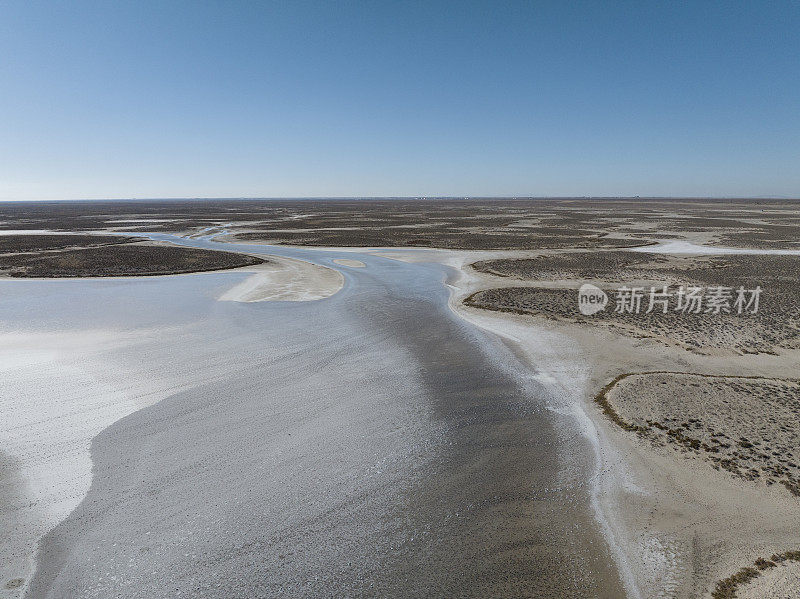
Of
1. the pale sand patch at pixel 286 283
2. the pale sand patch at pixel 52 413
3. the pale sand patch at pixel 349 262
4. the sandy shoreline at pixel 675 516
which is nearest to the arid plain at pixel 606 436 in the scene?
the sandy shoreline at pixel 675 516

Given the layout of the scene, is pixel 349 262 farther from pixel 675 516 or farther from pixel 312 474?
pixel 675 516

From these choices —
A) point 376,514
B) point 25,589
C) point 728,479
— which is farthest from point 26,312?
point 728,479

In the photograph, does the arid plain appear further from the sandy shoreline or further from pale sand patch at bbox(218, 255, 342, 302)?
pale sand patch at bbox(218, 255, 342, 302)

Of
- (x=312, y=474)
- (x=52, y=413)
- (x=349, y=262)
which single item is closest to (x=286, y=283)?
(x=349, y=262)

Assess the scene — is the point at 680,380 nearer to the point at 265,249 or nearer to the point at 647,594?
the point at 647,594

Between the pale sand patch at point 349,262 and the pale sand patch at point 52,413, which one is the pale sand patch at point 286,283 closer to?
the pale sand patch at point 349,262

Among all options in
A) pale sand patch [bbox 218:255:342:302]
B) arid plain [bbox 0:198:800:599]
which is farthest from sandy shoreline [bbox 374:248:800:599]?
pale sand patch [bbox 218:255:342:302]
